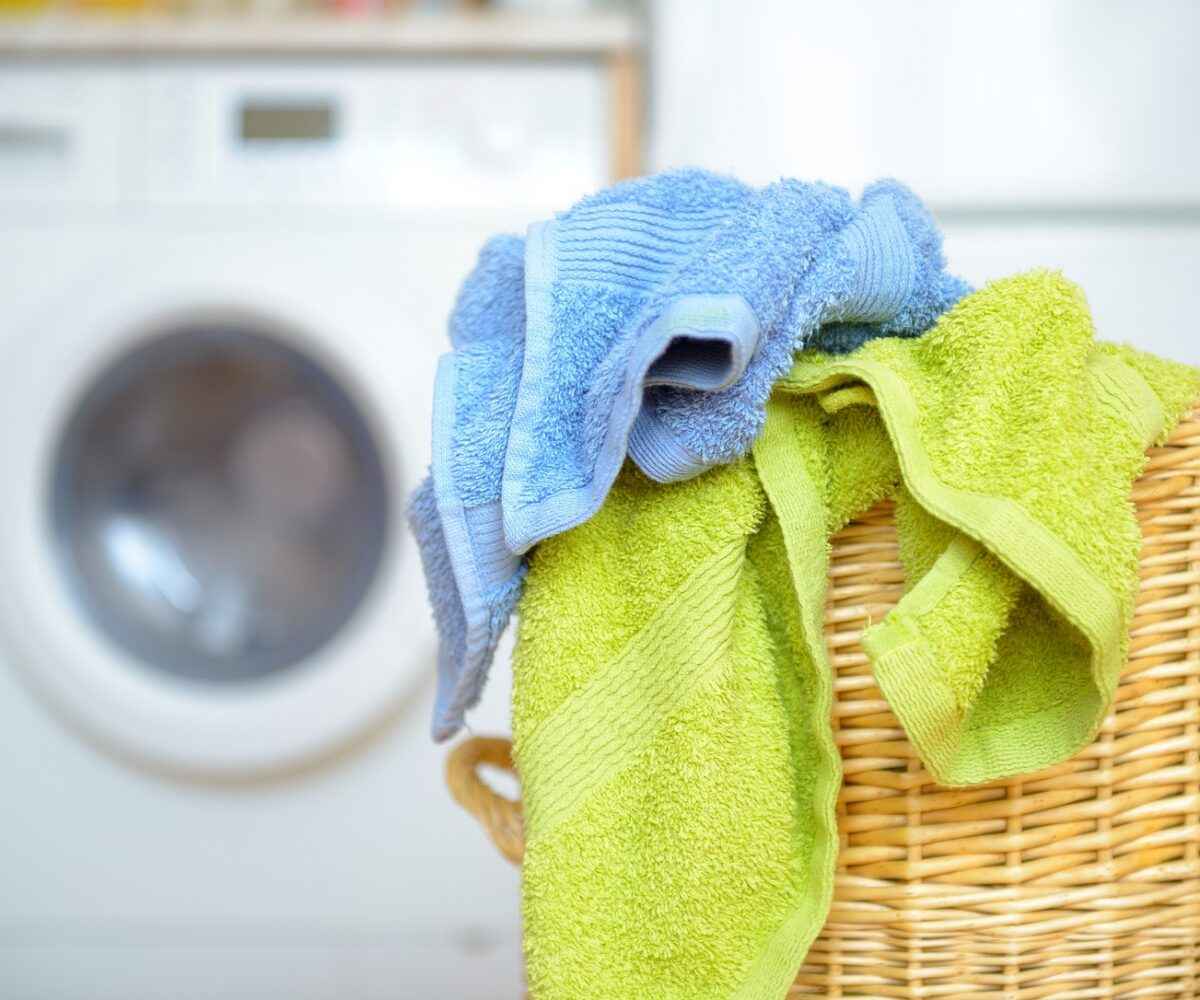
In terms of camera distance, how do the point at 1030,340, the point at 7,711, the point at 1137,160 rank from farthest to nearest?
the point at 7,711 → the point at 1137,160 → the point at 1030,340

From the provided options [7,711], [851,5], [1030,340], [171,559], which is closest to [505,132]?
[851,5]

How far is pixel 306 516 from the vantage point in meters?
1.31

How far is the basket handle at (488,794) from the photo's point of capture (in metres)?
0.61

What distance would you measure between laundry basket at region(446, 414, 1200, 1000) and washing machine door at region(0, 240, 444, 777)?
2.29 ft

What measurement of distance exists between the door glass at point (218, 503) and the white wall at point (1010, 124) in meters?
0.49

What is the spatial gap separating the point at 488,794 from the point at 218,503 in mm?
792

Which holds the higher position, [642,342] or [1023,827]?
[642,342]

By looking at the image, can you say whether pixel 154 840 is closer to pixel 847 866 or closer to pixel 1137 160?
pixel 847 866

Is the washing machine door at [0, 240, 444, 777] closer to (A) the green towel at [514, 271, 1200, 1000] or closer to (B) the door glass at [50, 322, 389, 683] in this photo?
(B) the door glass at [50, 322, 389, 683]

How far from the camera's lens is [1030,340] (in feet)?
1.61

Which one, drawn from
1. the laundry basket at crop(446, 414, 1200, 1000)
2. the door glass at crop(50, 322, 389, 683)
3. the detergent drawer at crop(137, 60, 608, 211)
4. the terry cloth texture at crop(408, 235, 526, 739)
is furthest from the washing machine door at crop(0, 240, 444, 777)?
the laundry basket at crop(446, 414, 1200, 1000)

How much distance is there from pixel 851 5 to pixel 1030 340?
75cm

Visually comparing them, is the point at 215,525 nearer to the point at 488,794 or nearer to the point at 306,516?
the point at 306,516

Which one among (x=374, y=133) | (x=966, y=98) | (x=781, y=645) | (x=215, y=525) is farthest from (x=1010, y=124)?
(x=215, y=525)
